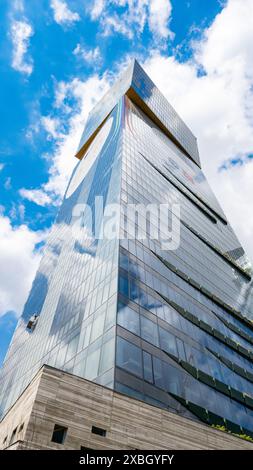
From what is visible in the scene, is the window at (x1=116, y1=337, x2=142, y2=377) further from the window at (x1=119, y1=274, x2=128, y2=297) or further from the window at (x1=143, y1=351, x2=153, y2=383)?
the window at (x1=119, y1=274, x2=128, y2=297)

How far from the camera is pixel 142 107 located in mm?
103312

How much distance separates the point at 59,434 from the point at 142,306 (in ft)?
39.5

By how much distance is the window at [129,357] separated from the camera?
19.3 meters

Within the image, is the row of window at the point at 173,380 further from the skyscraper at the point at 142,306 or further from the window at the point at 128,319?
the window at the point at 128,319

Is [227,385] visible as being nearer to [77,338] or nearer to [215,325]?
[215,325]

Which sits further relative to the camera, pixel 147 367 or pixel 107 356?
pixel 147 367

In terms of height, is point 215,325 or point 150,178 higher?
point 150,178

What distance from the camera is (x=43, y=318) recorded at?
139 ft

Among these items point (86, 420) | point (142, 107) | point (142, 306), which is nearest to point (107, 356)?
point (86, 420)

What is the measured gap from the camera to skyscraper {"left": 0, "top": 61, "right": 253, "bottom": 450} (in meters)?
21.3

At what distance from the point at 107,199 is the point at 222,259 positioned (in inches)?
1299

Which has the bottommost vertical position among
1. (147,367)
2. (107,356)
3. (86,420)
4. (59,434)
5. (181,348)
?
(59,434)

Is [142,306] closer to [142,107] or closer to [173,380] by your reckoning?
[173,380]
